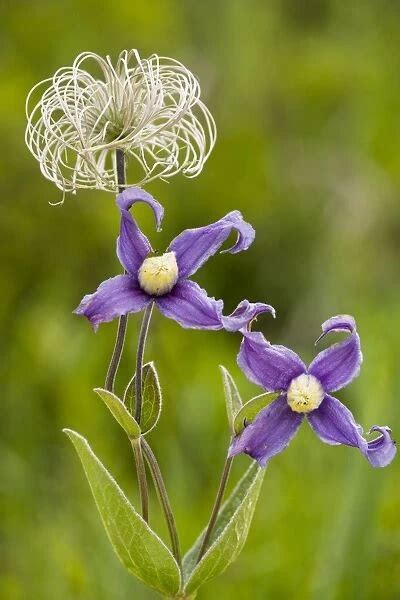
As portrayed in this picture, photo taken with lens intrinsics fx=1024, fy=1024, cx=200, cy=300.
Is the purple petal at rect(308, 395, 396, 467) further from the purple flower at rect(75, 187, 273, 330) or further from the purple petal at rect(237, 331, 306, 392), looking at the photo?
the purple flower at rect(75, 187, 273, 330)

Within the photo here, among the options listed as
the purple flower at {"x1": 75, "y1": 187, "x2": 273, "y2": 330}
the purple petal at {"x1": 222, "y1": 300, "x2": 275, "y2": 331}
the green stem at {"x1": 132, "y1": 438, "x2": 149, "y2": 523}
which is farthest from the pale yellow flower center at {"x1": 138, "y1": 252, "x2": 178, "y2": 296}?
the green stem at {"x1": 132, "y1": 438, "x2": 149, "y2": 523}

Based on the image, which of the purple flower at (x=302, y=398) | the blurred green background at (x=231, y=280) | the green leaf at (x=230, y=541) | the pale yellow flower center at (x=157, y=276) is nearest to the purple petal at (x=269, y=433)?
the purple flower at (x=302, y=398)

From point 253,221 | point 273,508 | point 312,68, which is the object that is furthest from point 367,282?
point 273,508

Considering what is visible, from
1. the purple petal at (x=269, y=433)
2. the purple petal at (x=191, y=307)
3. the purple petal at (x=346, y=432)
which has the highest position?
the purple petal at (x=191, y=307)

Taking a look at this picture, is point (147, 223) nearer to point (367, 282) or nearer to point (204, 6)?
point (367, 282)

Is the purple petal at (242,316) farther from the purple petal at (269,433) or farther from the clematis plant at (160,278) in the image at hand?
the purple petal at (269,433)

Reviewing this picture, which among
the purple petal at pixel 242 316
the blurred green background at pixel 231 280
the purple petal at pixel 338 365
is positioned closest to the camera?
the purple petal at pixel 242 316
